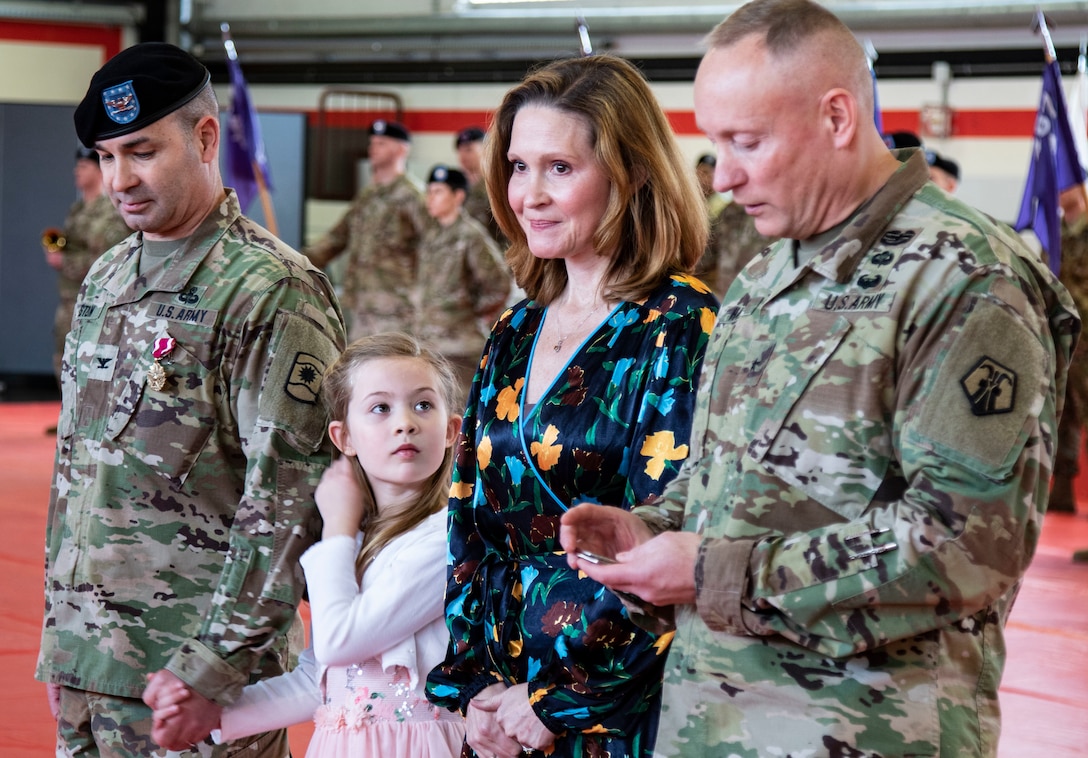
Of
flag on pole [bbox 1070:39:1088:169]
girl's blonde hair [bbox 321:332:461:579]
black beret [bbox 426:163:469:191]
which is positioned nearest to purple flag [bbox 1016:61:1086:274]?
flag on pole [bbox 1070:39:1088:169]

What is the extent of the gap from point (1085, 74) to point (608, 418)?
8180mm

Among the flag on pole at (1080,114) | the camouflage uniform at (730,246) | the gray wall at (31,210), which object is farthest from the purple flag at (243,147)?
the flag on pole at (1080,114)

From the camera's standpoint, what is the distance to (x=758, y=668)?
55.5 inches

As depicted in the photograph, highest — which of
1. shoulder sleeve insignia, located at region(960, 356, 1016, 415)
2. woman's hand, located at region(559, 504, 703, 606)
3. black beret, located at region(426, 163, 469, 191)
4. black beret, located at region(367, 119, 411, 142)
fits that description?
shoulder sleeve insignia, located at region(960, 356, 1016, 415)

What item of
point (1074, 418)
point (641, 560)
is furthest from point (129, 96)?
point (1074, 418)

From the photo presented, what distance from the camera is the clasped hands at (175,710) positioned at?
198 centimetres

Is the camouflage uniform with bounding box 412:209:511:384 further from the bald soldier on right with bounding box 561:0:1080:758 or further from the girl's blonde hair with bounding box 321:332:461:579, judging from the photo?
the bald soldier on right with bounding box 561:0:1080:758

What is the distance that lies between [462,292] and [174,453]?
21.2 ft

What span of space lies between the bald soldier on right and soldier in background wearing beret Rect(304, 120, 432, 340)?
7741 mm

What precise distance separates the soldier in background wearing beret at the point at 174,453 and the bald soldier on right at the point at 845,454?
0.78m

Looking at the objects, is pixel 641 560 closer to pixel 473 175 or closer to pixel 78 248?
pixel 78 248

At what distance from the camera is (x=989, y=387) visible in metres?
1.26

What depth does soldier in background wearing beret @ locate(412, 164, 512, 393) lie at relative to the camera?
8508mm

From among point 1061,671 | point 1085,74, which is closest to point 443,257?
point 1085,74
